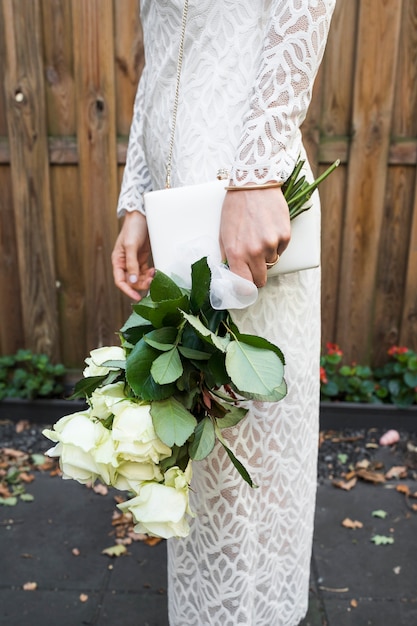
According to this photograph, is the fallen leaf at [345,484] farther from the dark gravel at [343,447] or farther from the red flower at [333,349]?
the red flower at [333,349]

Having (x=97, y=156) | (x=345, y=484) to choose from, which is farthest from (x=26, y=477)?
(x=97, y=156)

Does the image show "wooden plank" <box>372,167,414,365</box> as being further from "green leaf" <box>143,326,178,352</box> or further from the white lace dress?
"green leaf" <box>143,326,178,352</box>

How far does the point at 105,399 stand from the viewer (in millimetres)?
1088

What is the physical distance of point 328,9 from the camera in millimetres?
1129

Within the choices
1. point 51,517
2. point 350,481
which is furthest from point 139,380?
point 350,481

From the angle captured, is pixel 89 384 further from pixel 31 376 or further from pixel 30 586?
pixel 31 376

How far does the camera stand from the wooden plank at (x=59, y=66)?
292 centimetres

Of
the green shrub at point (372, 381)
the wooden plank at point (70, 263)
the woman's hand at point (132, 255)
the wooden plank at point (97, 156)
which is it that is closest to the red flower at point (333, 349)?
the green shrub at point (372, 381)

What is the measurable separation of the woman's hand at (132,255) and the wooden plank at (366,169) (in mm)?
1741

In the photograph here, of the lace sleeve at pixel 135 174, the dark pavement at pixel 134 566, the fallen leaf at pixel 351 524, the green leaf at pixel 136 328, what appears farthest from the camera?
the fallen leaf at pixel 351 524

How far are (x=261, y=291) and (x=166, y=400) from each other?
333 millimetres

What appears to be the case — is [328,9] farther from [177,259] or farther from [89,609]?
[89,609]

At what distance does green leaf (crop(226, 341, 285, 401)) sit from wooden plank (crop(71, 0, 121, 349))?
7.09ft

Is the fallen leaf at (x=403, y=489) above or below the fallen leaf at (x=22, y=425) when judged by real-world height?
above
